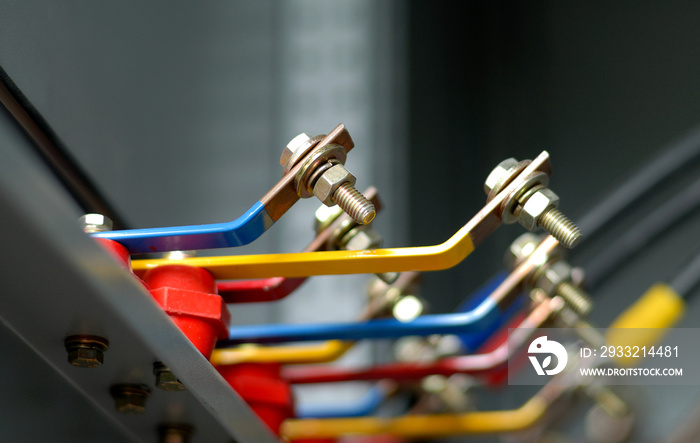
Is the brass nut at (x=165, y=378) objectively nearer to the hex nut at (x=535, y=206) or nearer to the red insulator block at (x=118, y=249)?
the red insulator block at (x=118, y=249)

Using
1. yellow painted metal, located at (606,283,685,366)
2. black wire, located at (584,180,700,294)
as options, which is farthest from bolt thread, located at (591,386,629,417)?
black wire, located at (584,180,700,294)

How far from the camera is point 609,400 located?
33.6 inches

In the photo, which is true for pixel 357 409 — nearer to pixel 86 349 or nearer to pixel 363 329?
pixel 363 329

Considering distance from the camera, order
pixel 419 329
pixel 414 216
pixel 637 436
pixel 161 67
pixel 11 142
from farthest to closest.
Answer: pixel 414 216 → pixel 637 436 → pixel 161 67 → pixel 419 329 → pixel 11 142

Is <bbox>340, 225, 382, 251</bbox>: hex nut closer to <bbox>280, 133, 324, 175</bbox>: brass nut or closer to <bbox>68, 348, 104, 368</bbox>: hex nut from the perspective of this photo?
<bbox>280, 133, 324, 175</bbox>: brass nut

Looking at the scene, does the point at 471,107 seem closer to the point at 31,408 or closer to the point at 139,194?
the point at 139,194

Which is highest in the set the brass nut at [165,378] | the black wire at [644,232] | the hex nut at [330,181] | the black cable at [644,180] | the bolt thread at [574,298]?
the black cable at [644,180]

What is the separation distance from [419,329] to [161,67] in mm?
362

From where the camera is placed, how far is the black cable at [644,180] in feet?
3.48

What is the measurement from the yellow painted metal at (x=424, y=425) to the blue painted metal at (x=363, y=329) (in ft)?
0.76

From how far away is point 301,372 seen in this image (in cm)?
77

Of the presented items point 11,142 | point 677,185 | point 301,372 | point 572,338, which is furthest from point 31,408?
point 677,185

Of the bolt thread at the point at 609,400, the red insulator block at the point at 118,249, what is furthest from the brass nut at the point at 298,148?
the bolt thread at the point at 609,400

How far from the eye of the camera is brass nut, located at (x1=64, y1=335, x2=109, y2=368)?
425 mm
